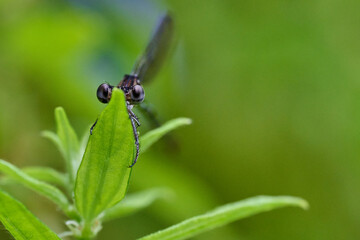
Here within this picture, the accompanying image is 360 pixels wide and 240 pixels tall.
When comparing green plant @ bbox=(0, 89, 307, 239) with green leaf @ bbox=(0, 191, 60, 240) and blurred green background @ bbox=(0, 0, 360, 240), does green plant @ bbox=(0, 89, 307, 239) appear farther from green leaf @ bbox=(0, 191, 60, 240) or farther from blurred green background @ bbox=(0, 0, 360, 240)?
blurred green background @ bbox=(0, 0, 360, 240)

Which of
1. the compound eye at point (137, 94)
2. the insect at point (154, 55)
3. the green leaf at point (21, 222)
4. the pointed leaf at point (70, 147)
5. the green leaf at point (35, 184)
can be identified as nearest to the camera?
the green leaf at point (21, 222)

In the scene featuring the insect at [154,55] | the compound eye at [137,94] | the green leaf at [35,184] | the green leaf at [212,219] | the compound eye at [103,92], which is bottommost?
the green leaf at [212,219]

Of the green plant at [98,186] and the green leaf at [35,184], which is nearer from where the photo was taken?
the green plant at [98,186]

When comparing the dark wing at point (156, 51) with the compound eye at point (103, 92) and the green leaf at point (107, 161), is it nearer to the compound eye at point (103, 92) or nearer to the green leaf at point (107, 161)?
the compound eye at point (103, 92)

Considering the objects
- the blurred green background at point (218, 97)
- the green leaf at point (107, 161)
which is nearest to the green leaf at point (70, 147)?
the green leaf at point (107, 161)

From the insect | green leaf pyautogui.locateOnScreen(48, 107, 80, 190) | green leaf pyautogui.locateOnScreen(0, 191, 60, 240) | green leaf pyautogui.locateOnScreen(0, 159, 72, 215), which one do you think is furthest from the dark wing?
green leaf pyautogui.locateOnScreen(0, 191, 60, 240)
